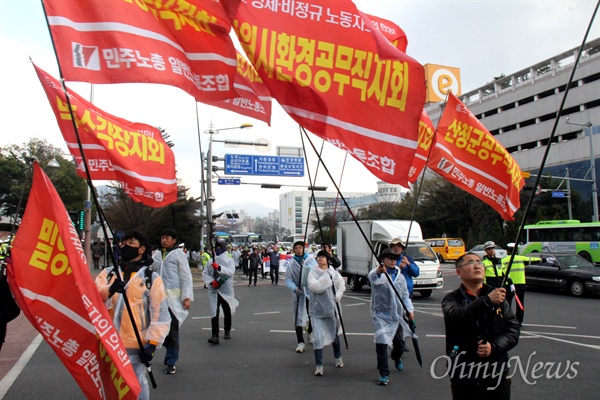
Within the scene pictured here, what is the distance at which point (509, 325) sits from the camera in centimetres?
333

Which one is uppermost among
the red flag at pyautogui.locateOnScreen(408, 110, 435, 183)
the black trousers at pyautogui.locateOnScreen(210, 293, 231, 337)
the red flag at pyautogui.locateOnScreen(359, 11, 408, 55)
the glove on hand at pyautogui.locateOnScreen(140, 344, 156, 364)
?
the red flag at pyautogui.locateOnScreen(359, 11, 408, 55)

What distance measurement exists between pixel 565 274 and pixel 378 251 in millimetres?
5958

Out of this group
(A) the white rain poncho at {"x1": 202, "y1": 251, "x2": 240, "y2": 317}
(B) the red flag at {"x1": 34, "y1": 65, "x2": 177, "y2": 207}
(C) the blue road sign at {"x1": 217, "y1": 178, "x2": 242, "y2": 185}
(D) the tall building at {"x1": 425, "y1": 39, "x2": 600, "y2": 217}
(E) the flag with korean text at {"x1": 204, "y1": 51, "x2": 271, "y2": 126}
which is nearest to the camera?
(B) the red flag at {"x1": 34, "y1": 65, "x2": 177, "y2": 207}

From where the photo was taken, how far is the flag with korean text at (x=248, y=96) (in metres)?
5.20

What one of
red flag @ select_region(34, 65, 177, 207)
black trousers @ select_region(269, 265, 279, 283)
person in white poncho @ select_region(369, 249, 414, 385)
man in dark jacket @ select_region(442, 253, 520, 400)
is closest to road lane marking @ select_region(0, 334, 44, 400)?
red flag @ select_region(34, 65, 177, 207)

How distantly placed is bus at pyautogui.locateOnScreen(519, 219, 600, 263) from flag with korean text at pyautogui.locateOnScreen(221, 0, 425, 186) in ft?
88.5

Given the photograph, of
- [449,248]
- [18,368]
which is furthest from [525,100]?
[18,368]

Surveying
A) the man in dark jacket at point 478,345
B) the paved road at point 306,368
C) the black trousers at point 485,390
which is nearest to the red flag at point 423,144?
the paved road at point 306,368

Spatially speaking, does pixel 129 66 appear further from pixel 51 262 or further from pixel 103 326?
pixel 103 326

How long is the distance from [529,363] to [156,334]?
548 cm

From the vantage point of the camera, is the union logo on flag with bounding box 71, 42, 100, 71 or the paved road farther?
the paved road

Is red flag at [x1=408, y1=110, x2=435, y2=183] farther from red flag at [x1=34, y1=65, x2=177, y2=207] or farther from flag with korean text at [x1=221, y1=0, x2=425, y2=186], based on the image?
red flag at [x1=34, y1=65, x2=177, y2=207]

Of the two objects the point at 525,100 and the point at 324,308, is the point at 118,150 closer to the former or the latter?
the point at 324,308

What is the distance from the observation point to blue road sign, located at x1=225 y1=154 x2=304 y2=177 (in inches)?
944
